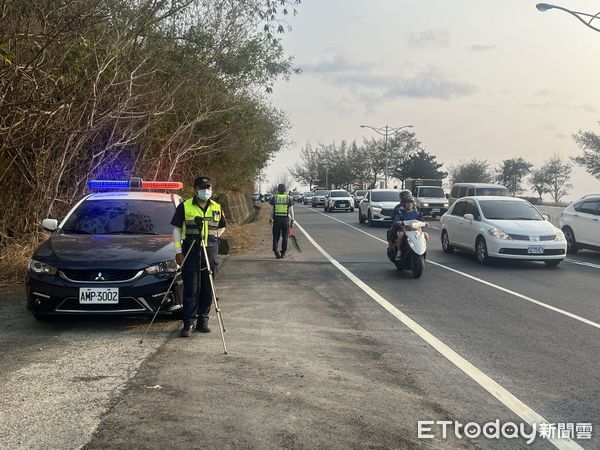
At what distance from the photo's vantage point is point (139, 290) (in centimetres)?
651

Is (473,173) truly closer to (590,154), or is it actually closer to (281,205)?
(590,154)

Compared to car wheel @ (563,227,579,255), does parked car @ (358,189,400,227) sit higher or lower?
higher

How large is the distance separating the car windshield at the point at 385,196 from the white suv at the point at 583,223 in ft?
35.0

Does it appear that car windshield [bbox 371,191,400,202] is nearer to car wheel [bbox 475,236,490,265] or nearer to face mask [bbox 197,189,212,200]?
car wheel [bbox 475,236,490,265]

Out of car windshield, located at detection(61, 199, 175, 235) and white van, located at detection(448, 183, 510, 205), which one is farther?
white van, located at detection(448, 183, 510, 205)

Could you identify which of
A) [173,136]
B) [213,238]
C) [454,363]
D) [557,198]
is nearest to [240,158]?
[173,136]

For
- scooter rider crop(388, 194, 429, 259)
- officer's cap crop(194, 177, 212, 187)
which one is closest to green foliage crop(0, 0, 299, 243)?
officer's cap crop(194, 177, 212, 187)

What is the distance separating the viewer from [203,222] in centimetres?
657

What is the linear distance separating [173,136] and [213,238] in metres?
10.2

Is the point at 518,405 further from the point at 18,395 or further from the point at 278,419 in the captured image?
the point at 18,395

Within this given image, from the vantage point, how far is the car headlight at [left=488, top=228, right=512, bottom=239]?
42.4 feet

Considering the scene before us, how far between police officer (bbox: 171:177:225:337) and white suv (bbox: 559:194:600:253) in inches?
479

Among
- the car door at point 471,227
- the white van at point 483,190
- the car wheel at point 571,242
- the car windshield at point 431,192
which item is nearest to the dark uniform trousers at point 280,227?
the car door at point 471,227

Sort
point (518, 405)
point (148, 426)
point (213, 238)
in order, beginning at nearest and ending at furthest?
point (148, 426) → point (518, 405) → point (213, 238)
